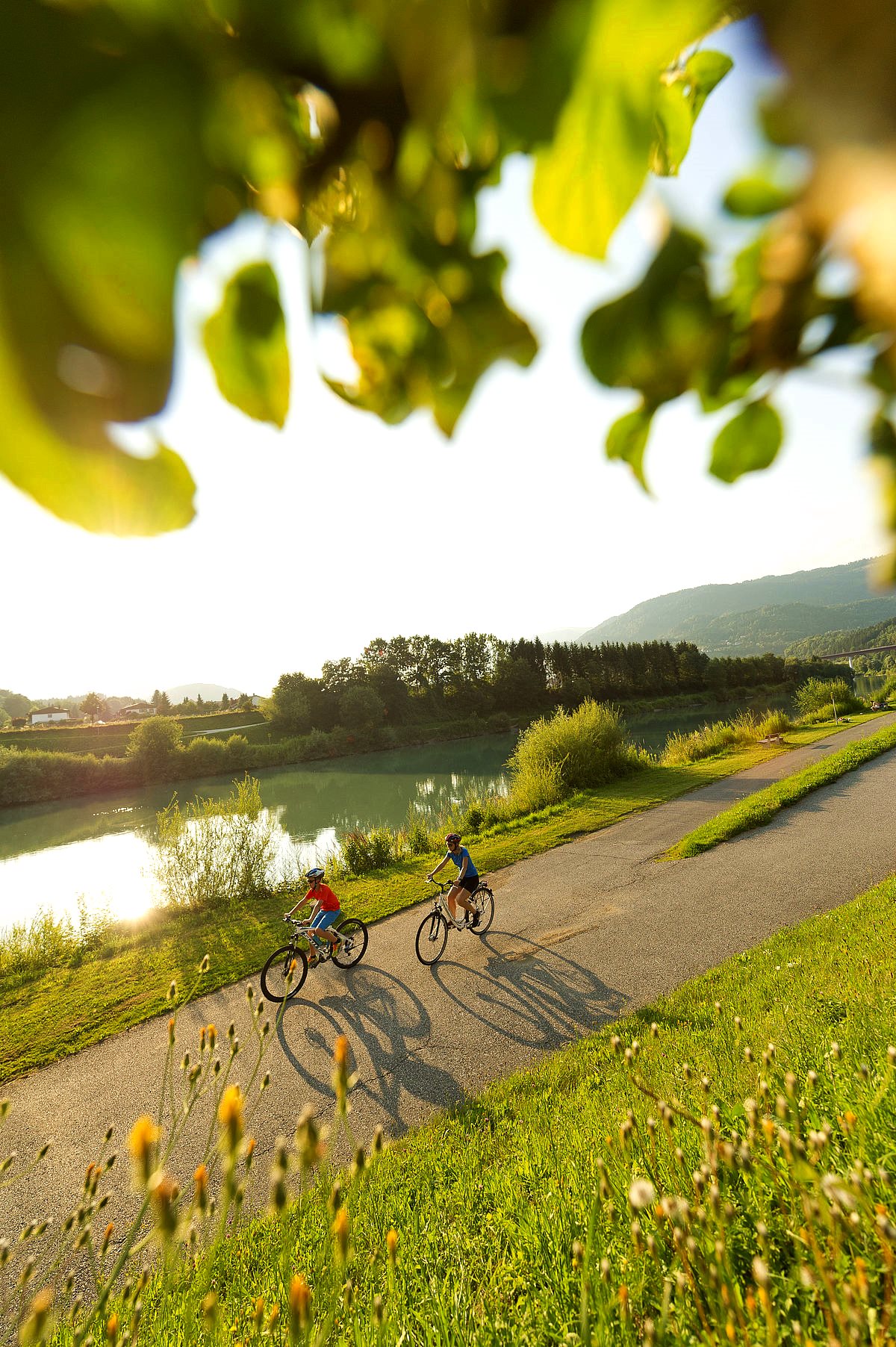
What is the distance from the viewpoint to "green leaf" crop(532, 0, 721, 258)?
0.44 m

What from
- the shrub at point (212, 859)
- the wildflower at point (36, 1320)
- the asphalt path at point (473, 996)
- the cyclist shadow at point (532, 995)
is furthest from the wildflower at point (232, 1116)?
the shrub at point (212, 859)

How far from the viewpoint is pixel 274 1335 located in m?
2.31

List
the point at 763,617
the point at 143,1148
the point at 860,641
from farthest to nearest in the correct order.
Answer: the point at 763,617 → the point at 860,641 → the point at 143,1148

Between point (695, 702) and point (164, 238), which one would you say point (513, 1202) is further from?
point (695, 702)

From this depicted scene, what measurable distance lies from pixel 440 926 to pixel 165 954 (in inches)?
173

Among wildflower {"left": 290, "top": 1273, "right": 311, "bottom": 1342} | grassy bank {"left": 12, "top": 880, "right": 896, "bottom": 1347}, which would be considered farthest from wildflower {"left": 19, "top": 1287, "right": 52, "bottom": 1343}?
wildflower {"left": 290, "top": 1273, "right": 311, "bottom": 1342}

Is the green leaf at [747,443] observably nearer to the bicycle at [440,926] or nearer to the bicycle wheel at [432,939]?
the bicycle at [440,926]

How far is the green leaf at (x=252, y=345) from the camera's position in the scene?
60 cm

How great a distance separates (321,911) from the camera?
7297 millimetres

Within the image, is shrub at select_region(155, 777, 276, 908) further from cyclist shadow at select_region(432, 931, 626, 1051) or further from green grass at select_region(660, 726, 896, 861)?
green grass at select_region(660, 726, 896, 861)

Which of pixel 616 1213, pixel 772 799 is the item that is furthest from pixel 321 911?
pixel 772 799

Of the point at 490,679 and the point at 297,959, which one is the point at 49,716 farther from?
the point at 297,959

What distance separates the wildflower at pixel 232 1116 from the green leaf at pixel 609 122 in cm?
117

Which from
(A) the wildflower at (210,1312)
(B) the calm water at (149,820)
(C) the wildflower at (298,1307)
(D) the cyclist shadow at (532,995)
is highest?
(C) the wildflower at (298,1307)
